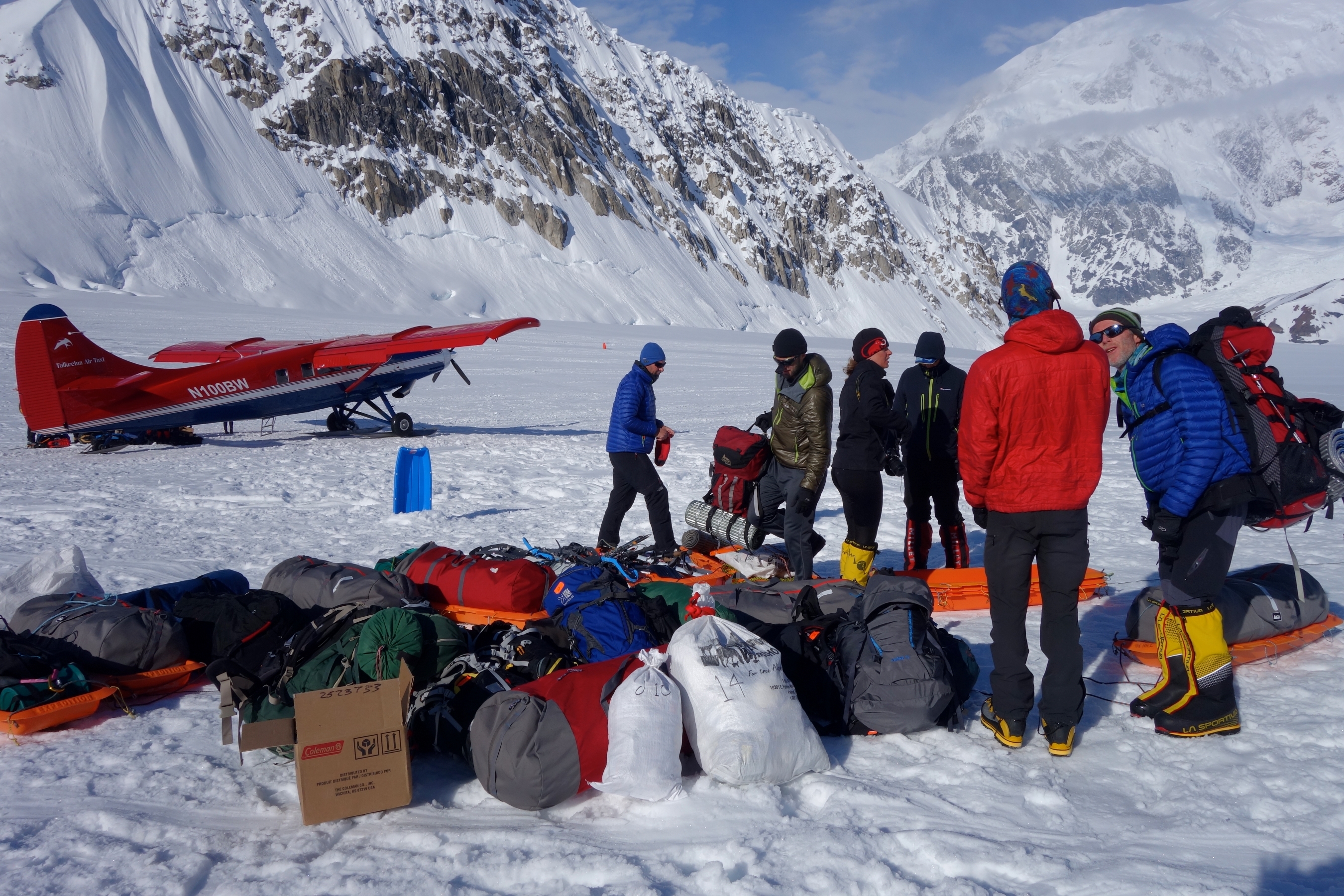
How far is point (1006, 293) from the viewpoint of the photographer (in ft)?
11.3

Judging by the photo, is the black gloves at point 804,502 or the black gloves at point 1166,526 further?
the black gloves at point 804,502

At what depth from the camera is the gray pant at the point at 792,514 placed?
5324 mm

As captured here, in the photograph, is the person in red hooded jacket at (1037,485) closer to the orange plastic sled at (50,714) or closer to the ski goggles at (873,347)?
the ski goggles at (873,347)

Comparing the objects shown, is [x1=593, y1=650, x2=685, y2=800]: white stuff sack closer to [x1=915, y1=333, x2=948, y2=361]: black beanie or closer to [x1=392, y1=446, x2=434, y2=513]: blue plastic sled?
[x1=915, y1=333, x2=948, y2=361]: black beanie

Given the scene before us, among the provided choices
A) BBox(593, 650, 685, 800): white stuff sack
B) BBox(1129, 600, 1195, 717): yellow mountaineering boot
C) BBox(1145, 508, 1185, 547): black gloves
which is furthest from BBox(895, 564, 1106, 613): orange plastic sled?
BBox(593, 650, 685, 800): white stuff sack

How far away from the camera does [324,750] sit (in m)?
2.68

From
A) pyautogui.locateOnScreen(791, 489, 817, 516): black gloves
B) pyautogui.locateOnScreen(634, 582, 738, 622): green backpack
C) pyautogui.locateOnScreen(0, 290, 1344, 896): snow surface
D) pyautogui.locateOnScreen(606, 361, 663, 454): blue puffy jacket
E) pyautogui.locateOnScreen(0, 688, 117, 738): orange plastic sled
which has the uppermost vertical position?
pyautogui.locateOnScreen(606, 361, 663, 454): blue puffy jacket

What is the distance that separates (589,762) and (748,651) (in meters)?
0.71

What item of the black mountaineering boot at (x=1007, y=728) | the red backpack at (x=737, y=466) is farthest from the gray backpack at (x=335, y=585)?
the black mountaineering boot at (x=1007, y=728)

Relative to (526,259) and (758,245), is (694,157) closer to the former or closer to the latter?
(758,245)

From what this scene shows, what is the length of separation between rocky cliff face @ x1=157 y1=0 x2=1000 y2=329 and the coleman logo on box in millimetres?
87436

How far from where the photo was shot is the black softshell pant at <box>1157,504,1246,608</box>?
3.38 metres

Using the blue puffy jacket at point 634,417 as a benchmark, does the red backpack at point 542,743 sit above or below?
below

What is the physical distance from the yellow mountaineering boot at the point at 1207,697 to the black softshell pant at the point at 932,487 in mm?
2058
